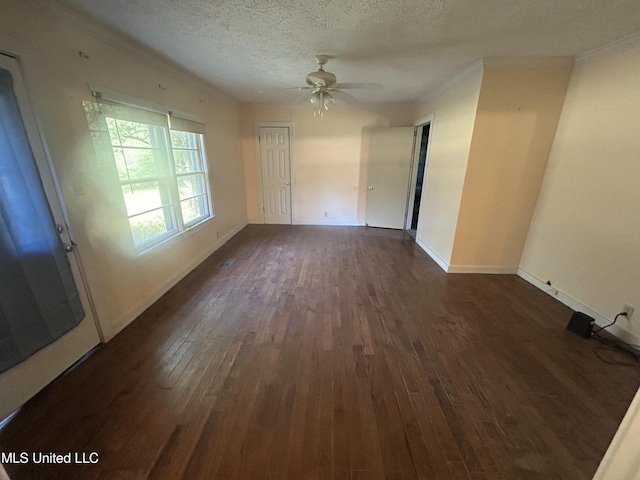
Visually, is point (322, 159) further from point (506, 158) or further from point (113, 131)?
point (113, 131)

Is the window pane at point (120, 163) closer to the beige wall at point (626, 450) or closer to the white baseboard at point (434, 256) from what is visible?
the beige wall at point (626, 450)

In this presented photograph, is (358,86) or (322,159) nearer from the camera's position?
(358,86)

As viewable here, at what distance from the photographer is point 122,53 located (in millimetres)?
2271

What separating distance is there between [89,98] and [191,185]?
171 cm

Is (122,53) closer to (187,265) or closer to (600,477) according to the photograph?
(187,265)

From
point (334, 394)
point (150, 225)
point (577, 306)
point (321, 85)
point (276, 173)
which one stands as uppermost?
point (321, 85)

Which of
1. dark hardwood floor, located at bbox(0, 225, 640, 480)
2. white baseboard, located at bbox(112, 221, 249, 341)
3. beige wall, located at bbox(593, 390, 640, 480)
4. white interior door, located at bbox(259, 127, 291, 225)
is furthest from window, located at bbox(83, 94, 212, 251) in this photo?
beige wall, located at bbox(593, 390, 640, 480)

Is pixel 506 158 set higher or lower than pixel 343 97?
lower

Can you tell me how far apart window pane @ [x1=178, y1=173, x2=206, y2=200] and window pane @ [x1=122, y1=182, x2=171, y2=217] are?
38cm

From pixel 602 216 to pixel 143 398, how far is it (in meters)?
3.96

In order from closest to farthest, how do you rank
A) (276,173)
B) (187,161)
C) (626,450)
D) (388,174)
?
(626,450) → (187,161) → (388,174) → (276,173)

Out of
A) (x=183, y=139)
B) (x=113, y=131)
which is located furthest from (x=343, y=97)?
(x=113, y=131)

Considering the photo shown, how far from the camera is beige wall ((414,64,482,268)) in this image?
3.02 m

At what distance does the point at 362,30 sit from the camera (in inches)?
80.2
